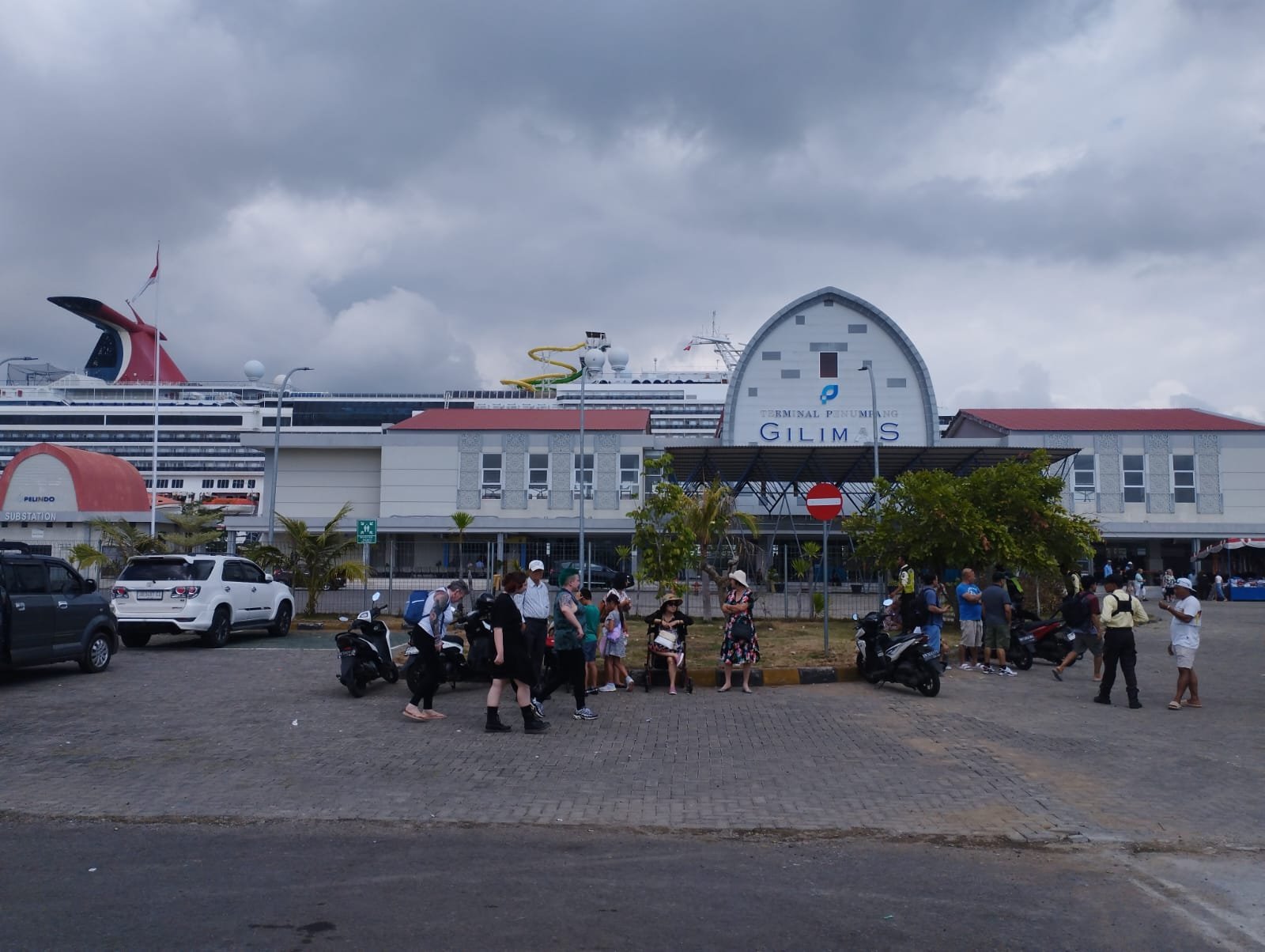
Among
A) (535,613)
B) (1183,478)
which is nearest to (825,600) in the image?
(535,613)

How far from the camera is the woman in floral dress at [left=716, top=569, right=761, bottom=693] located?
12.4 m

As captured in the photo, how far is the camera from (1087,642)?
14008mm

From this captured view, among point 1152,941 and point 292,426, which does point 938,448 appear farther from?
point 292,426

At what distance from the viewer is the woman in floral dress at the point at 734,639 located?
40.8 feet

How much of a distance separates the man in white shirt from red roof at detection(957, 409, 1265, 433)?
31.9m

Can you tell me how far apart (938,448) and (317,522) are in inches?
1029

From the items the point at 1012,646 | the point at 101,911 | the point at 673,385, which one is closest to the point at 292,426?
the point at 673,385

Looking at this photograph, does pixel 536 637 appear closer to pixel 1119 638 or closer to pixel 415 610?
pixel 415 610

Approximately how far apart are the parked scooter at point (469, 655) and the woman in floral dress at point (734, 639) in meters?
3.06

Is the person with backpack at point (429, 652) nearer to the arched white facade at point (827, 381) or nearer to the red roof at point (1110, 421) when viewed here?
the arched white facade at point (827, 381)

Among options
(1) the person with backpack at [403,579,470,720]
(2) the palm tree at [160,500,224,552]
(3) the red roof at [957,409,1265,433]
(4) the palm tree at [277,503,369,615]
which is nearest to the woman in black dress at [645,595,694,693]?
(1) the person with backpack at [403,579,470,720]

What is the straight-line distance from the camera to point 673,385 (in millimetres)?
89188

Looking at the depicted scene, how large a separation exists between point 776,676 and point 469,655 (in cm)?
427

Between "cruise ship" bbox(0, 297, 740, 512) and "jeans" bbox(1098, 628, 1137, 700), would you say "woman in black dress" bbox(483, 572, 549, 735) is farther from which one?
"cruise ship" bbox(0, 297, 740, 512)
